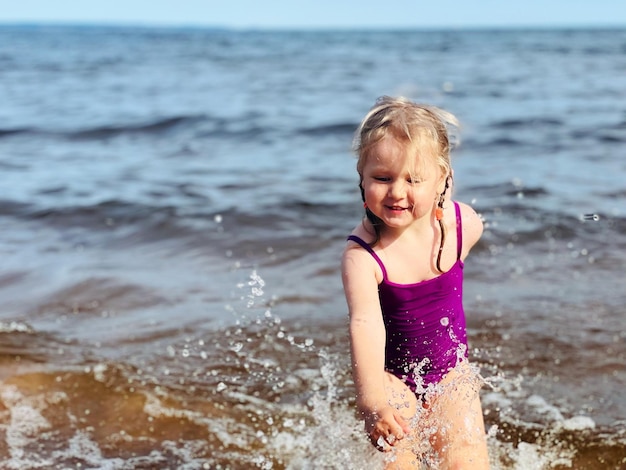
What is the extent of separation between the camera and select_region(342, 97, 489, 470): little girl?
7.88 feet

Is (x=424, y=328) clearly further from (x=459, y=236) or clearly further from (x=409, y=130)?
(x=409, y=130)

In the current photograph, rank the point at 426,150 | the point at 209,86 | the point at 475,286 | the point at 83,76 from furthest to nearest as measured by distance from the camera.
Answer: the point at 83,76 → the point at 209,86 → the point at 475,286 → the point at 426,150

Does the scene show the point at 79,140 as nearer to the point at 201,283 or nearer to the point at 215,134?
the point at 215,134

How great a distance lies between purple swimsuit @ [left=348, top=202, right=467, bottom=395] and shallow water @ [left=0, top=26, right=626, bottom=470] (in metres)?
0.35

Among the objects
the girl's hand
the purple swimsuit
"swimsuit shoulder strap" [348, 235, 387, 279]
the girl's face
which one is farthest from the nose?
the girl's hand

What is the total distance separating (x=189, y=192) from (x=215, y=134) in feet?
14.1

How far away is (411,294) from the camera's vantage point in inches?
106

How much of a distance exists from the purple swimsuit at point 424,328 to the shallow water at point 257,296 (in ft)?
1.14

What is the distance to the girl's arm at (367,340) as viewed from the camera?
2.36m

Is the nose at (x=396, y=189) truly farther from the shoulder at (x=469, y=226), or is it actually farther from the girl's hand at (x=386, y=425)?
the girl's hand at (x=386, y=425)

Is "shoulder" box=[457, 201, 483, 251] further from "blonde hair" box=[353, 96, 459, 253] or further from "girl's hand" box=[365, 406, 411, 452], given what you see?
"girl's hand" box=[365, 406, 411, 452]

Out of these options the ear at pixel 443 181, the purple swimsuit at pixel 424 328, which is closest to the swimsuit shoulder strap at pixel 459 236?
the purple swimsuit at pixel 424 328

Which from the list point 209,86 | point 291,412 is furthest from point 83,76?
point 291,412

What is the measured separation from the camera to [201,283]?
5.45 m
